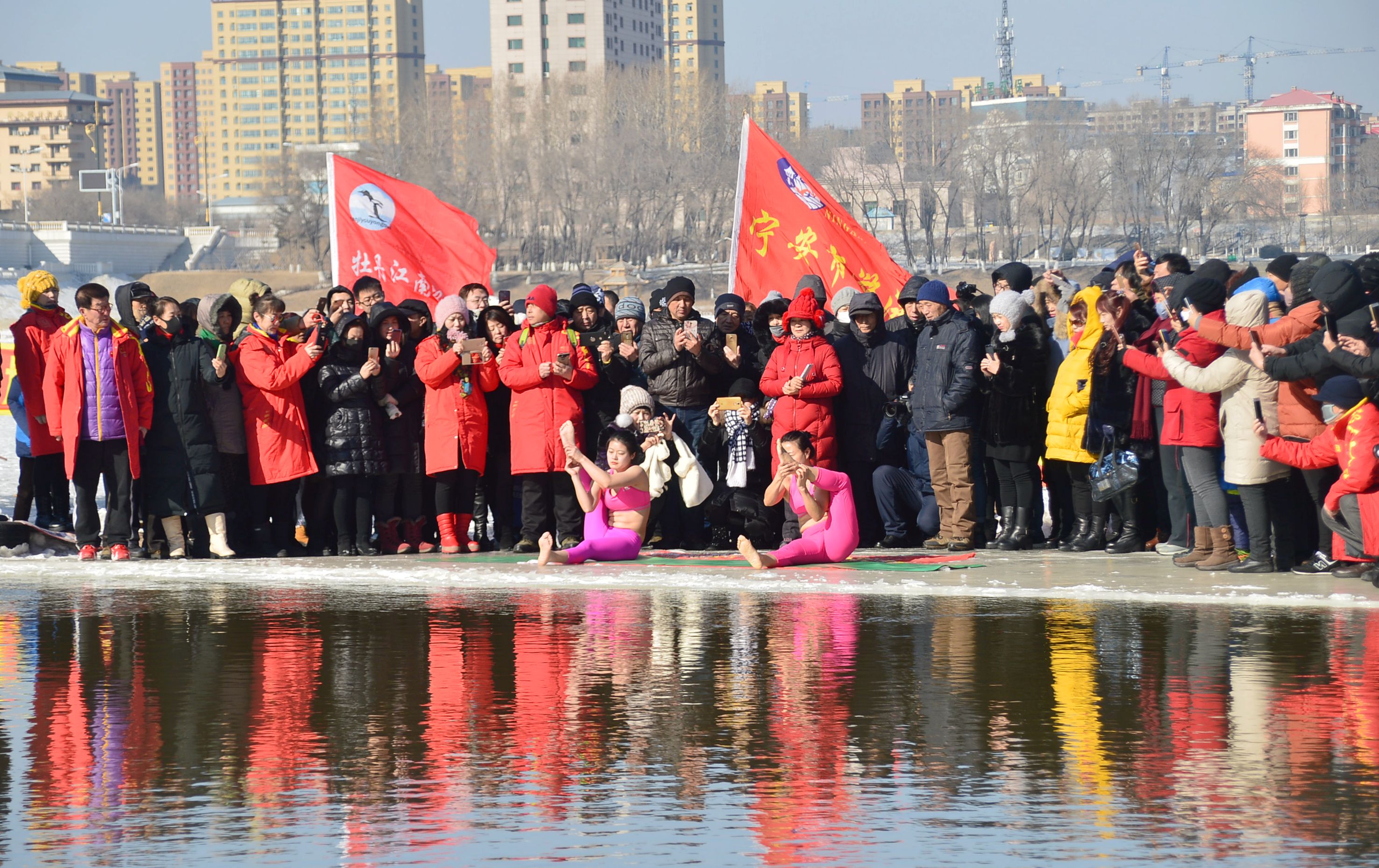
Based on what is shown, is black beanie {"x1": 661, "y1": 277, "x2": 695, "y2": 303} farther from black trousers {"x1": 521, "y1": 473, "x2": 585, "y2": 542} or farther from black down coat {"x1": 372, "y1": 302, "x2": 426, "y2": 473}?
black down coat {"x1": 372, "y1": 302, "x2": 426, "y2": 473}

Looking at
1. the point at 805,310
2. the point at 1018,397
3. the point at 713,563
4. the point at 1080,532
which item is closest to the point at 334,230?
the point at 805,310

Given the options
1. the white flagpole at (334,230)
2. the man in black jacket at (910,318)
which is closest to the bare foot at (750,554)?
the man in black jacket at (910,318)

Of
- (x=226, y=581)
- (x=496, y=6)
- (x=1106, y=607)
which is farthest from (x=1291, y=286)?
(x=496, y=6)

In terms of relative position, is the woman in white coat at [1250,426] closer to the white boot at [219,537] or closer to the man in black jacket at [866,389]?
the man in black jacket at [866,389]

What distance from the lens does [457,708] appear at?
22.5 ft

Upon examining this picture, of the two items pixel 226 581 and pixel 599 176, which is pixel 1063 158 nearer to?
pixel 599 176

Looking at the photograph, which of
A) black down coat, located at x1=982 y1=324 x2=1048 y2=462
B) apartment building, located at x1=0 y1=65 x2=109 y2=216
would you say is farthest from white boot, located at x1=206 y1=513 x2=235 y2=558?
apartment building, located at x1=0 y1=65 x2=109 y2=216

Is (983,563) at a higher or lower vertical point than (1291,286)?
lower

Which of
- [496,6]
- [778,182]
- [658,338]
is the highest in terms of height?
[496,6]

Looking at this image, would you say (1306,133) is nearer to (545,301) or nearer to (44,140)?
(44,140)

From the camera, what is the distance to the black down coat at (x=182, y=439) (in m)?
11.3

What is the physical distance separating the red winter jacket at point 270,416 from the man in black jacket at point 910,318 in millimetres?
3978

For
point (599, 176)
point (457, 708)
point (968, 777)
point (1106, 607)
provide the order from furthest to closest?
point (599, 176) → point (1106, 607) → point (457, 708) → point (968, 777)

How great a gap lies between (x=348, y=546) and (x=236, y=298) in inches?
70.6
